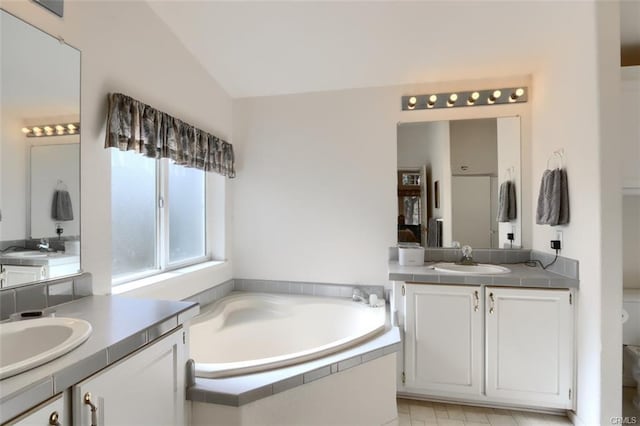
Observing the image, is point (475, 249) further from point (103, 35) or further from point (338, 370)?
point (103, 35)

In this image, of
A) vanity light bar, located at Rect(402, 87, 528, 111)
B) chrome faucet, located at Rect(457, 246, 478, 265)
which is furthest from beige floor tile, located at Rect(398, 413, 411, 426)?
vanity light bar, located at Rect(402, 87, 528, 111)

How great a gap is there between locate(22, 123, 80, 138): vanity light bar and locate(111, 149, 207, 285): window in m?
0.37

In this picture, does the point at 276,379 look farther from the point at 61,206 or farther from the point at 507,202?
the point at 507,202

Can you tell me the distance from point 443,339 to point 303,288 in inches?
50.6

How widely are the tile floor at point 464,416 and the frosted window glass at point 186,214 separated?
2049mm

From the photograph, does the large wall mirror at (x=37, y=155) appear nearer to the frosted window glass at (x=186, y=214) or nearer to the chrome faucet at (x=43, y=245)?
the chrome faucet at (x=43, y=245)

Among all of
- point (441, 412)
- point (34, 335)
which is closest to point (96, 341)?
point (34, 335)

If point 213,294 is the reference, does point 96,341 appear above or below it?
above

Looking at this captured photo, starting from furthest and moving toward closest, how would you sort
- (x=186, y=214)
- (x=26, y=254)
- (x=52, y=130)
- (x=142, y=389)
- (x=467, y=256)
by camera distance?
(x=186, y=214) → (x=467, y=256) → (x=52, y=130) → (x=26, y=254) → (x=142, y=389)

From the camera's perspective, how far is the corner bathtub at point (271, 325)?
2.37 meters

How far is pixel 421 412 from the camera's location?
220cm

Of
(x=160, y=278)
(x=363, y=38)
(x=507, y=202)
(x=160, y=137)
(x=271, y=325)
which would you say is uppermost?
(x=363, y=38)

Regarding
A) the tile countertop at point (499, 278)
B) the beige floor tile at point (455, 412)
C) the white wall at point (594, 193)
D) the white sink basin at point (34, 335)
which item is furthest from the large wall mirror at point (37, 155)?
the white wall at point (594, 193)

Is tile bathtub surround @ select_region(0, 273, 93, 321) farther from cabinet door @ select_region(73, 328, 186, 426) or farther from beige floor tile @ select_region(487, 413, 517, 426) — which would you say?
beige floor tile @ select_region(487, 413, 517, 426)
